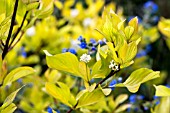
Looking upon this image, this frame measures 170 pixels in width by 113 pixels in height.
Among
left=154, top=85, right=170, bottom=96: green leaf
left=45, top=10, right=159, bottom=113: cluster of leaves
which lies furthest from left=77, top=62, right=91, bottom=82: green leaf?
left=154, top=85, right=170, bottom=96: green leaf

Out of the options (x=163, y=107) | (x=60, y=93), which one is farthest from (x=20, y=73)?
(x=163, y=107)

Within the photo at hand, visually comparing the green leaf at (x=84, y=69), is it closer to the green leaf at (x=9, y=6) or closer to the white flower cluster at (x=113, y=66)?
the white flower cluster at (x=113, y=66)

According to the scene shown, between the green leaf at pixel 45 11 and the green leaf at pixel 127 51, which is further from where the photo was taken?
the green leaf at pixel 45 11

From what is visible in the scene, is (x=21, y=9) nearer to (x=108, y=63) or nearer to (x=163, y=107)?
(x=108, y=63)

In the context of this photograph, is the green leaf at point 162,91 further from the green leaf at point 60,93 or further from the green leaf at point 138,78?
the green leaf at point 60,93

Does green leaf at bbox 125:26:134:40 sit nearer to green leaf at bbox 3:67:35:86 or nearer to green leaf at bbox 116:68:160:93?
green leaf at bbox 116:68:160:93

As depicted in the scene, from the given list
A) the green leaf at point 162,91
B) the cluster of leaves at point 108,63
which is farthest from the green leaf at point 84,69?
the green leaf at point 162,91

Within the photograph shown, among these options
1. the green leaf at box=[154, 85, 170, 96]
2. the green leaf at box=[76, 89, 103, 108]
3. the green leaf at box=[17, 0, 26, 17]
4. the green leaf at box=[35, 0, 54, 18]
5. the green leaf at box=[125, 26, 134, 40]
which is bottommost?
the green leaf at box=[76, 89, 103, 108]

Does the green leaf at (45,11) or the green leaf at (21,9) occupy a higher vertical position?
the green leaf at (21,9)

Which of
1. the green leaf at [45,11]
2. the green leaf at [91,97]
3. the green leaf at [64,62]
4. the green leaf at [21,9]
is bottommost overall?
the green leaf at [91,97]
